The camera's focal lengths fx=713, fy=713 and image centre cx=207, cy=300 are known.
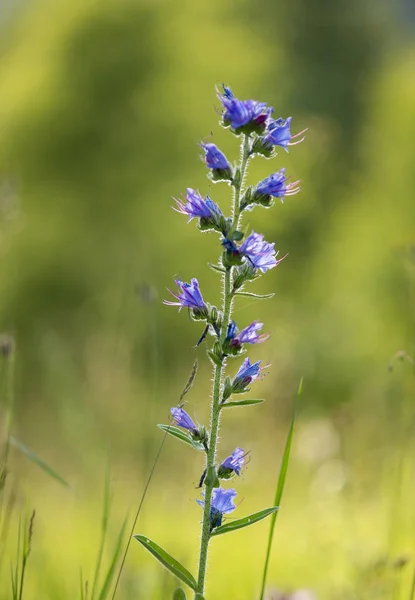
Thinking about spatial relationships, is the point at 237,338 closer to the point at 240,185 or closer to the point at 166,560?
the point at 240,185

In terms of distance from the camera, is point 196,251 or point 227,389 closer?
point 227,389

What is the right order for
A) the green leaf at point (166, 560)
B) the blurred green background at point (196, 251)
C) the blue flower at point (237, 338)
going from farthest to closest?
the blurred green background at point (196, 251) < the blue flower at point (237, 338) < the green leaf at point (166, 560)

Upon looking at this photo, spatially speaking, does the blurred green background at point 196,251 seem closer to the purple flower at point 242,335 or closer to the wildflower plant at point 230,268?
the wildflower plant at point 230,268

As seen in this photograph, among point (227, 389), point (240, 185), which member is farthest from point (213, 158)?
point (227, 389)

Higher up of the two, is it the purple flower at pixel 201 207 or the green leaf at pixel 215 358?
the purple flower at pixel 201 207

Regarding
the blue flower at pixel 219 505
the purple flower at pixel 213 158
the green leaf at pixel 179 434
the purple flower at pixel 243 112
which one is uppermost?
the purple flower at pixel 243 112

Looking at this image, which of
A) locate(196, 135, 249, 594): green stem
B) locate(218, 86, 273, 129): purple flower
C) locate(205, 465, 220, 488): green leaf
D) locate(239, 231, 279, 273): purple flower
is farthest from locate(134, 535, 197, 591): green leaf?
locate(218, 86, 273, 129): purple flower

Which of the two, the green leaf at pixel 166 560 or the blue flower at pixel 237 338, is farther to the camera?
the blue flower at pixel 237 338

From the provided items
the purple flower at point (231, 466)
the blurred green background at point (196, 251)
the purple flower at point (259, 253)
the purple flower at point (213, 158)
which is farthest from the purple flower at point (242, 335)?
the blurred green background at point (196, 251)
